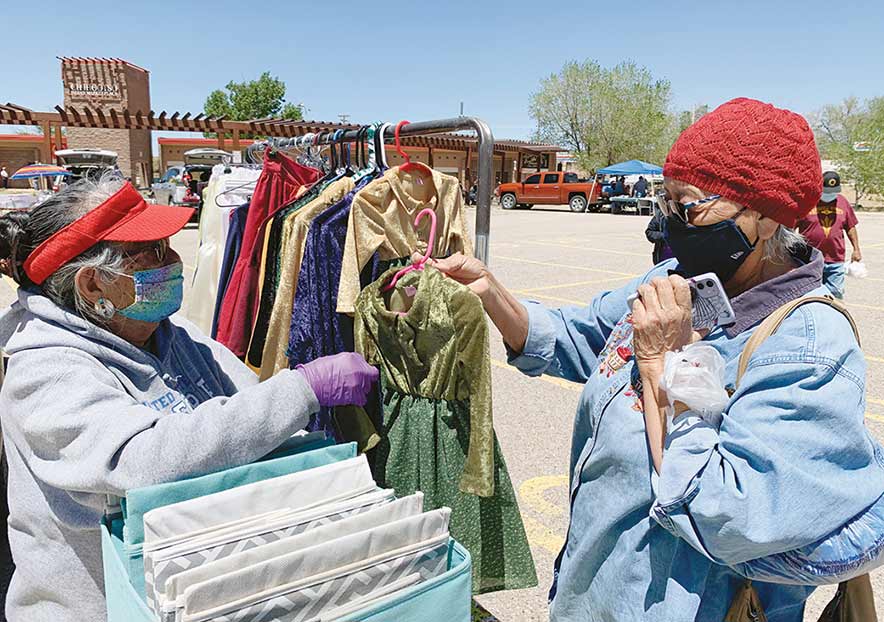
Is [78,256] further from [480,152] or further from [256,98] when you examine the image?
[256,98]

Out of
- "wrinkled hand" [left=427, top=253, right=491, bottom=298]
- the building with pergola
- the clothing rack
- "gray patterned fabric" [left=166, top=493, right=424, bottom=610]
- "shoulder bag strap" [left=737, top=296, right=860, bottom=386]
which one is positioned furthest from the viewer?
the building with pergola

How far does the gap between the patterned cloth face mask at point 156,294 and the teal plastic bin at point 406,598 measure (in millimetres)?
626

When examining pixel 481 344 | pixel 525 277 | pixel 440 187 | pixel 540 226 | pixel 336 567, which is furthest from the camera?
pixel 540 226

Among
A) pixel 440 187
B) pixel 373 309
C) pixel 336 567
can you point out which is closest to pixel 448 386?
pixel 373 309

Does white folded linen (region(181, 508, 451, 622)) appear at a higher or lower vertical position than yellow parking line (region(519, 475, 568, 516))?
higher

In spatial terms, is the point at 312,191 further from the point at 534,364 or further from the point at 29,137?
the point at 29,137

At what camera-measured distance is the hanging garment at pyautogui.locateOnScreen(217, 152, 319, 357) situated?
3330 mm

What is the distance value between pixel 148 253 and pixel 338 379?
25.0 inches

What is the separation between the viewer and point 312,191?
3111mm

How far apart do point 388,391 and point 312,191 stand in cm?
119

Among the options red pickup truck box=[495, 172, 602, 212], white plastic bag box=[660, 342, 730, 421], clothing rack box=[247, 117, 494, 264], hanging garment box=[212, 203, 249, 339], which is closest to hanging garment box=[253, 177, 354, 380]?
clothing rack box=[247, 117, 494, 264]

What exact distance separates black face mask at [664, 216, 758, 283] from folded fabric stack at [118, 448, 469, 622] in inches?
31.6

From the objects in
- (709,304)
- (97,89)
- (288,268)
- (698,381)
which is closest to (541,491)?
(288,268)

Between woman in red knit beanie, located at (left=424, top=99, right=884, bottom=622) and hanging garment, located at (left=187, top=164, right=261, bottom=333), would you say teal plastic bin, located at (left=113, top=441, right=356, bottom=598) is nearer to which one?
woman in red knit beanie, located at (left=424, top=99, right=884, bottom=622)
